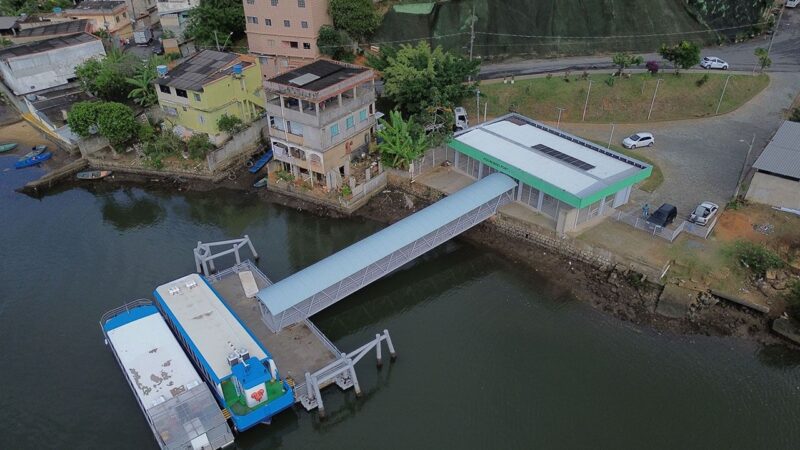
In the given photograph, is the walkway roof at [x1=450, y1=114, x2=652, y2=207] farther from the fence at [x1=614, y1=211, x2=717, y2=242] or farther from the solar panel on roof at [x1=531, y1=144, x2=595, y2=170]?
the fence at [x1=614, y1=211, x2=717, y2=242]

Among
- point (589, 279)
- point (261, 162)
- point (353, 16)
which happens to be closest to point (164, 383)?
point (261, 162)

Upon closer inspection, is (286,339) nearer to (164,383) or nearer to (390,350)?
(390,350)

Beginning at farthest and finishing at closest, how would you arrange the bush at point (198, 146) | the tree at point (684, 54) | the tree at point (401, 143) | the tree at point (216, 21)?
1. the tree at point (216, 21)
2. the tree at point (684, 54)
3. the bush at point (198, 146)
4. the tree at point (401, 143)

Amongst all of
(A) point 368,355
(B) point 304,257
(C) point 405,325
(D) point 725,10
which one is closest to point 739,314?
(C) point 405,325

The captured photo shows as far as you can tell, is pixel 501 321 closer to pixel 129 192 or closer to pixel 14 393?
pixel 14 393

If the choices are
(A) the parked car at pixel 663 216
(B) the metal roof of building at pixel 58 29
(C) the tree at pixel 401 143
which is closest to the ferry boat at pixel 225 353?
(C) the tree at pixel 401 143

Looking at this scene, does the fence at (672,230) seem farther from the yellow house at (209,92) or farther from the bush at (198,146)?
the bush at (198,146)
